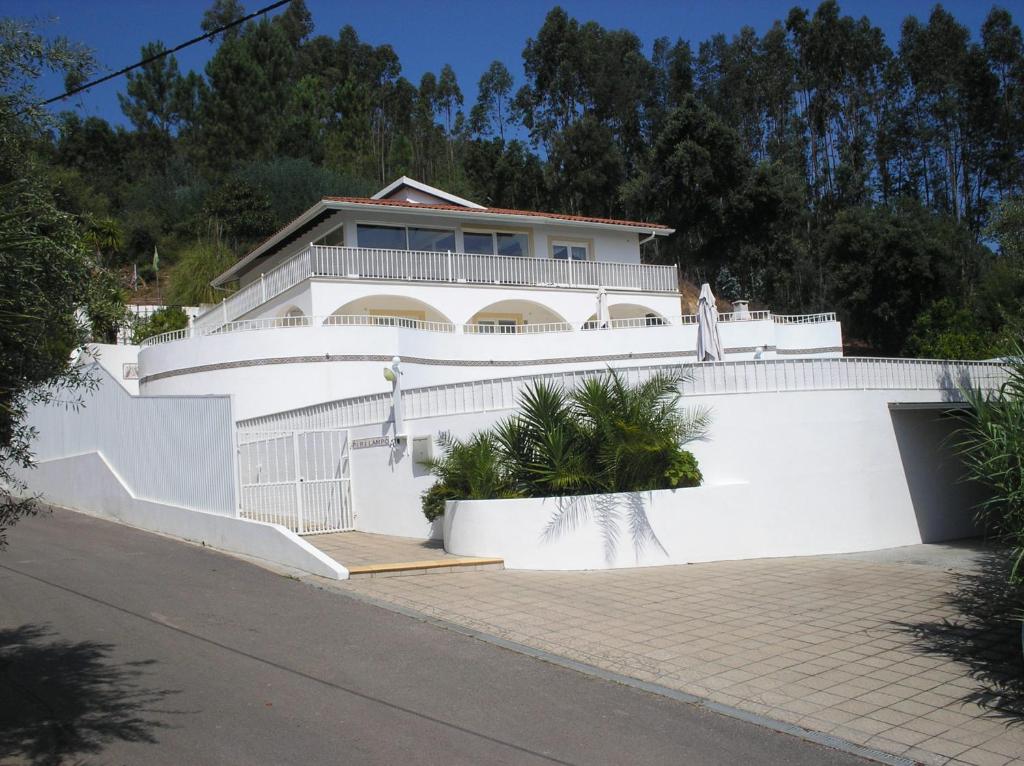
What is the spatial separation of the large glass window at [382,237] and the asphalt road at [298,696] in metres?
19.0

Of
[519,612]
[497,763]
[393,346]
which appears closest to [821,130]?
[393,346]

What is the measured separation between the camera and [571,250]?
105 feet

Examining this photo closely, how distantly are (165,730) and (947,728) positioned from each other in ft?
17.0

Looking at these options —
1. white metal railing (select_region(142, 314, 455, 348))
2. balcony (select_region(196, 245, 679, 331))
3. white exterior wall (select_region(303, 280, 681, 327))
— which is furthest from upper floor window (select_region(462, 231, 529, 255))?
white metal railing (select_region(142, 314, 455, 348))

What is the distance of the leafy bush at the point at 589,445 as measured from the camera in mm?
11516

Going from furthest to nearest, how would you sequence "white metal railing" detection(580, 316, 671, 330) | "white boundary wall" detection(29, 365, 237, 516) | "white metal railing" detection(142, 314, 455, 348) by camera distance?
"white metal railing" detection(580, 316, 671, 330) < "white metal railing" detection(142, 314, 455, 348) < "white boundary wall" detection(29, 365, 237, 516)

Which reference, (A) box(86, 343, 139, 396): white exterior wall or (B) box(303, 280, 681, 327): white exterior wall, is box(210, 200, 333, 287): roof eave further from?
(A) box(86, 343, 139, 396): white exterior wall

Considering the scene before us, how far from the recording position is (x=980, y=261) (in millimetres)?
41031

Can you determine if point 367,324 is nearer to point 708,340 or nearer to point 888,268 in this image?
point 708,340

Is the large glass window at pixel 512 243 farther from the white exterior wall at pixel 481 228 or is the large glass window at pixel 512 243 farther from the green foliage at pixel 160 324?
the green foliage at pixel 160 324

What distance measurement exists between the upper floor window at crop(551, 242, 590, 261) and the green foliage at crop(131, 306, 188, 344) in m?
13.2

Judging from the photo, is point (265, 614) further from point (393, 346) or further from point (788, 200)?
point (788, 200)

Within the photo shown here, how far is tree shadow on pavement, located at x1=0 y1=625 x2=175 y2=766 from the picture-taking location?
18.3ft

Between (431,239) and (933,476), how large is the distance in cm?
1896
